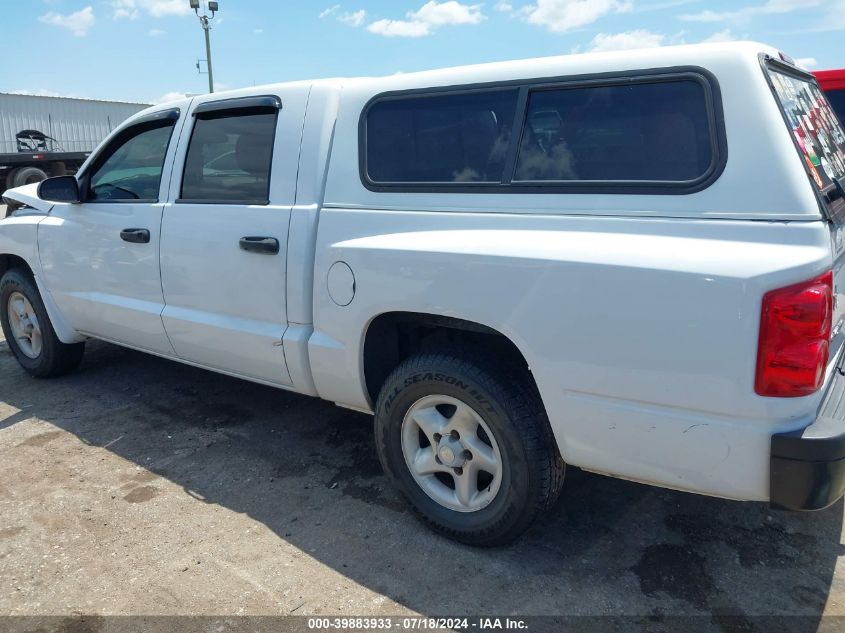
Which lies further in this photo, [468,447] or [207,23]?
[207,23]

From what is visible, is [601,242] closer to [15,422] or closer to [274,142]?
[274,142]

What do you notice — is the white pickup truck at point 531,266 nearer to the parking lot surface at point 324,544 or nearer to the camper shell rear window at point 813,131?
→ the camper shell rear window at point 813,131

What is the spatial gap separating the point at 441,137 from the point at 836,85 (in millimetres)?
5243

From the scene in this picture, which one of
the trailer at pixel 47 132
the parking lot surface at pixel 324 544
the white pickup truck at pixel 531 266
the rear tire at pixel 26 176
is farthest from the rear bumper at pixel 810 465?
the trailer at pixel 47 132

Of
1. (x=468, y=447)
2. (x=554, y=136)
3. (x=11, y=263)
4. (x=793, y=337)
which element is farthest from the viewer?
(x=11, y=263)

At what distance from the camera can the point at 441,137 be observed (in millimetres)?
2998

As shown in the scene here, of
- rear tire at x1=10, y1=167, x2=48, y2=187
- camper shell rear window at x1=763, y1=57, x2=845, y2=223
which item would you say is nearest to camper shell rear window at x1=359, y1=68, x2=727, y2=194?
camper shell rear window at x1=763, y1=57, x2=845, y2=223

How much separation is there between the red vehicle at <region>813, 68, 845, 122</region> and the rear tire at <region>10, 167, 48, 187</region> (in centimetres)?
1760

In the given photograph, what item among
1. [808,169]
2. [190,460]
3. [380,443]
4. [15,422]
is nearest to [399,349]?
[380,443]

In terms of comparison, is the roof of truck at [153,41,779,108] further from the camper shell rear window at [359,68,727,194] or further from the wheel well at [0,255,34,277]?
the wheel well at [0,255,34,277]

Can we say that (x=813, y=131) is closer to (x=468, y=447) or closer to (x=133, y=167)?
(x=468, y=447)

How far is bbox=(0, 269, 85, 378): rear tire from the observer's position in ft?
16.4

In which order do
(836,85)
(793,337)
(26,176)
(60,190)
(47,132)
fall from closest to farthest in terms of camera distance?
(793,337) → (60,190) → (836,85) → (26,176) → (47,132)

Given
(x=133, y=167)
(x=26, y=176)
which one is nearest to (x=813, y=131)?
(x=133, y=167)
